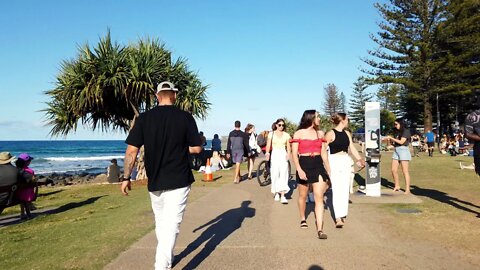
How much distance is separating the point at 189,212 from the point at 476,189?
688 cm

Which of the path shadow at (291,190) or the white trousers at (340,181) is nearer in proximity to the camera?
the white trousers at (340,181)

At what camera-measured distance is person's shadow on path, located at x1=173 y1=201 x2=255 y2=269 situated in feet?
16.0

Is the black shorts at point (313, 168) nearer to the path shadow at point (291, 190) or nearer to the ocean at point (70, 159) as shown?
the path shadow at point (291, 190)

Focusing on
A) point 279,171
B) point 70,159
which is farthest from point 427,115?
point 70,159

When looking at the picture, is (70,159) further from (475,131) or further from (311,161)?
(475,131)

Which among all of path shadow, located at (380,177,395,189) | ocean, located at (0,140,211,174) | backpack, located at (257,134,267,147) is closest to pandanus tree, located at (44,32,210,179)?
backpack, located at (257,134,267,147)

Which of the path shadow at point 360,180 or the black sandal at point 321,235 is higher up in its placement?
the path shadow at point 360,180

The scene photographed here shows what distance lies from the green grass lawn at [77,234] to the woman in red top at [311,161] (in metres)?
2.40

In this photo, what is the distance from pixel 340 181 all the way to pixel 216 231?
2.04 metres

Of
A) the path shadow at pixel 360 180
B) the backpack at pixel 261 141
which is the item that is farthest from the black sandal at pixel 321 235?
the backpack at pixel 261 141

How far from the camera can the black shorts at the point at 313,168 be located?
597 centimetres

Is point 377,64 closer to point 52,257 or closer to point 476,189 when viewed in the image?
point 476,189

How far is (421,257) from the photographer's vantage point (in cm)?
476

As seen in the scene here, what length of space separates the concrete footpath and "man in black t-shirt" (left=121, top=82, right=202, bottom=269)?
2.05 ft
